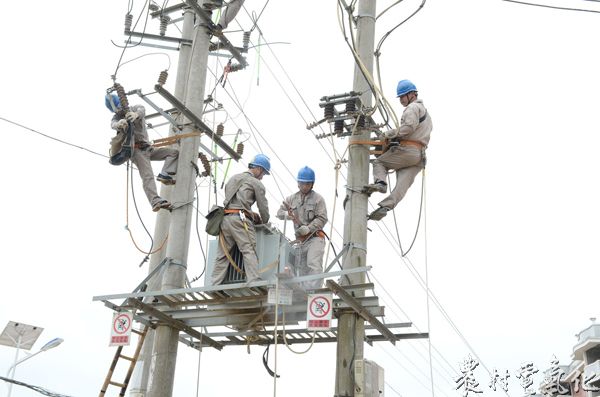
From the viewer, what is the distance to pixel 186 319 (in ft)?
31.3

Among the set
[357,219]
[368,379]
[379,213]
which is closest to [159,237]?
[379,213]

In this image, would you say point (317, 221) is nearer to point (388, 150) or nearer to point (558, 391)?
point (388, 150)

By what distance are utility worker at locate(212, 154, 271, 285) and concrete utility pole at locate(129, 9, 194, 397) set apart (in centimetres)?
97

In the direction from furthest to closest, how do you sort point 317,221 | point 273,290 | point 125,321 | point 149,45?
point 149,45
point 317,221
point 125,321
point 273,290

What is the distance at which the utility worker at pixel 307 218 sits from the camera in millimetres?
9734

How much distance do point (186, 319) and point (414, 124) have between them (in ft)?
11.8

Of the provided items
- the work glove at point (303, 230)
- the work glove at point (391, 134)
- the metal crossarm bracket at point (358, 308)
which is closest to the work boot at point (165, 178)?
the work glove at point (303, 230)

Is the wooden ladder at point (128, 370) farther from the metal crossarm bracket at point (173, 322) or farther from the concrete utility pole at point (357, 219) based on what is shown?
the concrete utility pole at point (357, 219)

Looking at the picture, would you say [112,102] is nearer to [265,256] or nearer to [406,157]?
[265,256]

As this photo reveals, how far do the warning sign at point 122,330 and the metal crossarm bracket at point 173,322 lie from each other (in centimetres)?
16

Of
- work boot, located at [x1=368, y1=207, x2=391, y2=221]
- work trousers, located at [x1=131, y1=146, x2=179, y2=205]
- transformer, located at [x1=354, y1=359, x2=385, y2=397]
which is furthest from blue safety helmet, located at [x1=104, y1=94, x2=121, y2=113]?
transformer, located at [x1=354, y1=359, x2=385, y2=397]

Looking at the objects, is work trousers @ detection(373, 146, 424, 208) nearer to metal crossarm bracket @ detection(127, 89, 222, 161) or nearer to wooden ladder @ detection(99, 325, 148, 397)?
metal crossarm bracket @ detection(127, 89, 222, 161)

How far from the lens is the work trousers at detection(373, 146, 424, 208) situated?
9328 mm

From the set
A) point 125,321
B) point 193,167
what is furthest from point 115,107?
A: point 125,321
